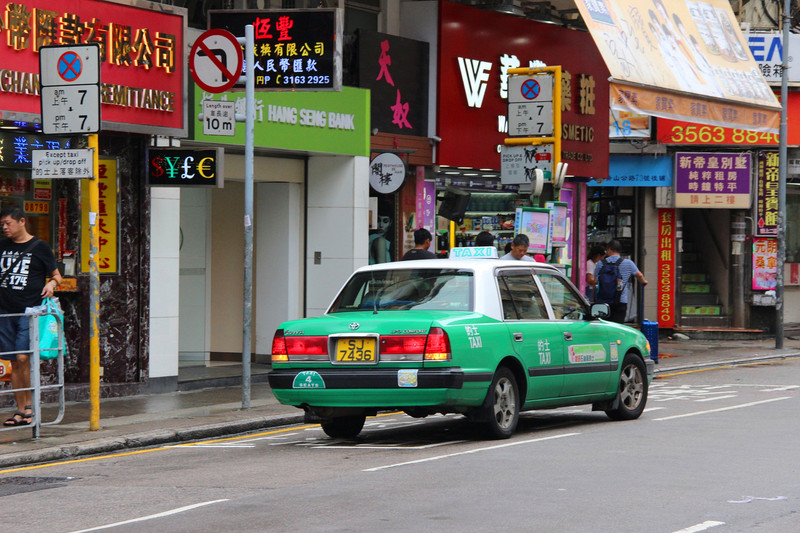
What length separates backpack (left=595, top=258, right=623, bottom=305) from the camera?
19688mm

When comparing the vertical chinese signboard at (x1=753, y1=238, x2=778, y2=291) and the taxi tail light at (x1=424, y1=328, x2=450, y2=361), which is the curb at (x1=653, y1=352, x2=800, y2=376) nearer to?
the vertical chinese signboard at (x1=753, y1=238, x2=778, y2=291)

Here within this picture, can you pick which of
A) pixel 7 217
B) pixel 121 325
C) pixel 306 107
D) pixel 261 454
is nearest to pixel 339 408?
pixel 261 454

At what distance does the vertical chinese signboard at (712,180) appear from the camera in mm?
27703

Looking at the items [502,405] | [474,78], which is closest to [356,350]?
[502,405]

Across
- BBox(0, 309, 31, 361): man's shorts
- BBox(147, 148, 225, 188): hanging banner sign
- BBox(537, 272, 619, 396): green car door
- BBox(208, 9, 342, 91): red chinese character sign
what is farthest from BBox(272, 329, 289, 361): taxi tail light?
BBox(208, 9, 342, 91): red chinese character sign

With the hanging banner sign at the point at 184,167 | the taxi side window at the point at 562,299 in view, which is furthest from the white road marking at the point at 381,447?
the hanging banner sign at the point at 184,167

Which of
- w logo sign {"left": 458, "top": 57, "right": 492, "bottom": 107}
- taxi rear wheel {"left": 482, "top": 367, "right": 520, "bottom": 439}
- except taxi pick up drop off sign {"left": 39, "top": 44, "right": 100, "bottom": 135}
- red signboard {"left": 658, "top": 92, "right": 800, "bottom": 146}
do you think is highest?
w logo sign {"left": 458, "top": 57, "right": 492, "bottom": 107}

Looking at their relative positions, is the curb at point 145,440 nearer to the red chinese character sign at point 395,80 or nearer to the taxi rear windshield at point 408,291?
the taxi rear windshield at point 408,291

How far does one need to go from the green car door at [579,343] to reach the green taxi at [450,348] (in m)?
0.01

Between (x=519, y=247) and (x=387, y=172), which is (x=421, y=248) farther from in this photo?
(x=387, y=172)

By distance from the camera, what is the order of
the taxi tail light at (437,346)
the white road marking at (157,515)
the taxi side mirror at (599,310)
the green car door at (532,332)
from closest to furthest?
1. the white road marking at (157,515)
2. the taxi tail light at (437,346)
3. the green car door at (532,332)
4. the taxi side mirror at (599,310)

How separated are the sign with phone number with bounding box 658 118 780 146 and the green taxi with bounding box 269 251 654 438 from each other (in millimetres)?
15715

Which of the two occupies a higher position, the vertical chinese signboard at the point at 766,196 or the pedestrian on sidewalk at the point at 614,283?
the vertical chinese signboard at the point at 766,196

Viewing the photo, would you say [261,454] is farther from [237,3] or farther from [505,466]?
[237,3]
